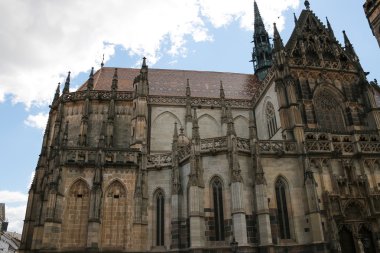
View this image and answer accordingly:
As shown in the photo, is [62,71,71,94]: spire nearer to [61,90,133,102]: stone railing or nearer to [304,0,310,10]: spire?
[61,90,133,102]: stone railing

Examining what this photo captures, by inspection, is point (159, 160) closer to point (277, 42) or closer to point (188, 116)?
point (188, 116)

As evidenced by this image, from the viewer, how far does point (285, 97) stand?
79.4ft

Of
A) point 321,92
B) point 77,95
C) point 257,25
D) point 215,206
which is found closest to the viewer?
point 215,206

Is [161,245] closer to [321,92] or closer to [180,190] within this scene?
[180,190]

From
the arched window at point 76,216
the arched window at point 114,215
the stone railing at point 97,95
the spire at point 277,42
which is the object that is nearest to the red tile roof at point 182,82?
the stone railing at point 97,95

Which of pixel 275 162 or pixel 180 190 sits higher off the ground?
pixel 275 162

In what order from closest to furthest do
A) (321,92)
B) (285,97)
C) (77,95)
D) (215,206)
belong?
(215,206)
(285,97)
(321,92)
(77,95)

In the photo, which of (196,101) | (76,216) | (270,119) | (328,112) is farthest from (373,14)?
(76,216)

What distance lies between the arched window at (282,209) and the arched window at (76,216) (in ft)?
38.2

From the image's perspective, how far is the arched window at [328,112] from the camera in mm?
24781

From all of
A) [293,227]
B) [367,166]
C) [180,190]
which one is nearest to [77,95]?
[180,190]

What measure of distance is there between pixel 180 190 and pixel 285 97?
408 inches

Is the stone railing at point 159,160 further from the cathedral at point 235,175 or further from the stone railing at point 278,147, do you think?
the stone railing at point 278,147

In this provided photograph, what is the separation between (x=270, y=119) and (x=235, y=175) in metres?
9.67
